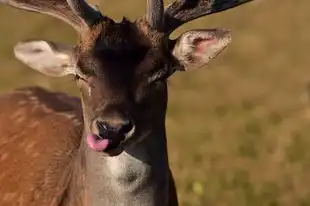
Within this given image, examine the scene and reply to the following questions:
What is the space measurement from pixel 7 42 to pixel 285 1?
173 inches

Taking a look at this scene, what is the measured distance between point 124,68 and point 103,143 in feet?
1.57

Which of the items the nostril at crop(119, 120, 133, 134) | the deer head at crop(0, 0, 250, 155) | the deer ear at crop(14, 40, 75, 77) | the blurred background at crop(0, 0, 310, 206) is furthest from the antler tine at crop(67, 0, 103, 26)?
the blurred background at crop(0, 0, 310, 206)

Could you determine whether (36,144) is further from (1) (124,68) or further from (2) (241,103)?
(2) (241,103)

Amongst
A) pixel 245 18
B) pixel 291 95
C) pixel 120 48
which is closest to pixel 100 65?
pixel 120 48

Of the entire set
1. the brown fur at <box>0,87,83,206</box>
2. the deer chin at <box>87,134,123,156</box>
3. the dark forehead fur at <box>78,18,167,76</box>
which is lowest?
the brown fur at <box>0,87,83,206</box>

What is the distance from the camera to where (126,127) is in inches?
220

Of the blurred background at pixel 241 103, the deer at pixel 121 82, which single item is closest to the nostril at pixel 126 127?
the deer at pixel 121 82

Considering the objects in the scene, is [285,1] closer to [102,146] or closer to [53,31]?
[53,31]

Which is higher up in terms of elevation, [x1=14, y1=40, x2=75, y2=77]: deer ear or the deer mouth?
[x1=14, y1=40, x2=75, y2=77]: deer ear

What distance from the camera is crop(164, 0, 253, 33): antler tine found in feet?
20.5

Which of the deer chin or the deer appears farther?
the deer

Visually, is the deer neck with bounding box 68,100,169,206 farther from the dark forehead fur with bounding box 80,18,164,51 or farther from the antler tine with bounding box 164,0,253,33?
the antler tine with bounding box 164,0,253,33

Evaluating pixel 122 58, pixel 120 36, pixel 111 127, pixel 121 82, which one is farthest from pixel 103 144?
pixel 120 36

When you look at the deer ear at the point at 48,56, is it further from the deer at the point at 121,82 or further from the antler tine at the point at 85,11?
the antler tine at the point at 85,11
